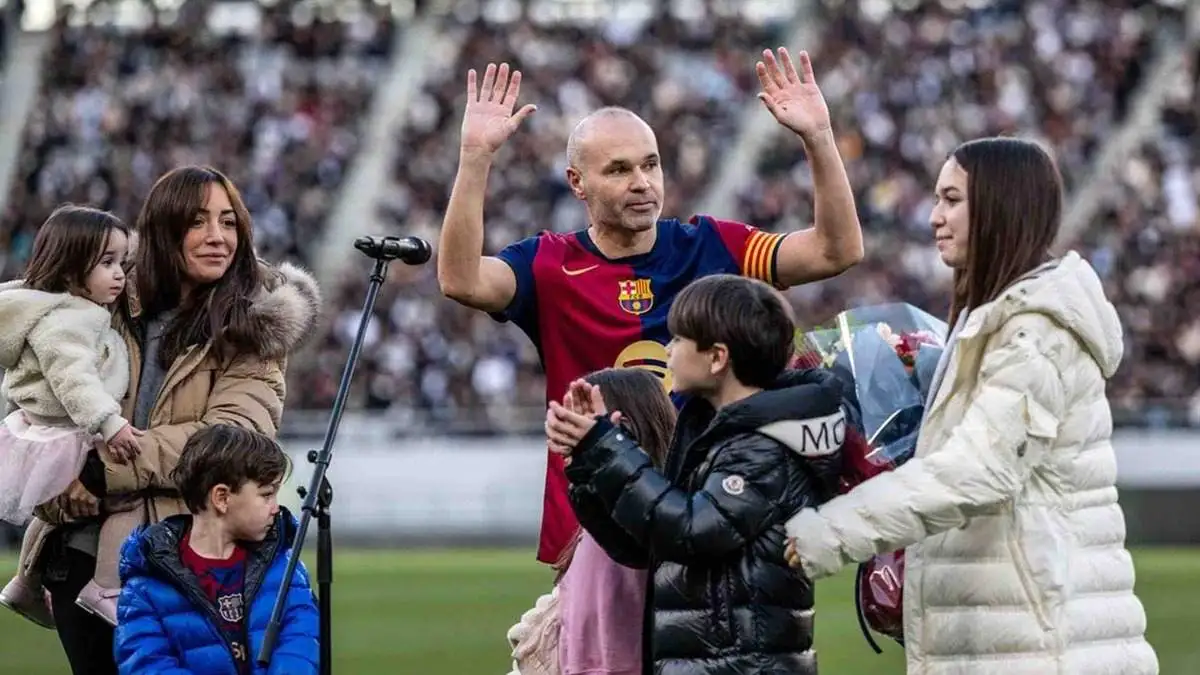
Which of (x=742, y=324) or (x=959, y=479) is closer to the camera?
(x=959, y=479)

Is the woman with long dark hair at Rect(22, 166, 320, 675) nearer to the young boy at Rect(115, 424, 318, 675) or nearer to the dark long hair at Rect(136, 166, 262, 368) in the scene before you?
the dark long hair at Rect(136, 166, 262, 368)

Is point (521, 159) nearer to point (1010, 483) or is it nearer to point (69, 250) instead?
point (69, 250)

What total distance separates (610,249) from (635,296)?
196mm

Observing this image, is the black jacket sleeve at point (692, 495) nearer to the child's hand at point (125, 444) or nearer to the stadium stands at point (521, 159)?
the child's hand at point (125, 444)

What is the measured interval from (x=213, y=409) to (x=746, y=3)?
27.7 metres

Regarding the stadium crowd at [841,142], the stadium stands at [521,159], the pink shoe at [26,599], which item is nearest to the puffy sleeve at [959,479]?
the pink shoe at [26,599]

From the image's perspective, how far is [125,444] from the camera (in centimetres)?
631

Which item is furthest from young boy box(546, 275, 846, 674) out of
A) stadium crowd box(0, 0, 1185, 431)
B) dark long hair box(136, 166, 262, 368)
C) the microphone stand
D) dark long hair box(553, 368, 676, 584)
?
stadium crowd box(0, 0, 1185, 431)

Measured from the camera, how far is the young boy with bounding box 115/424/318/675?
607 cm

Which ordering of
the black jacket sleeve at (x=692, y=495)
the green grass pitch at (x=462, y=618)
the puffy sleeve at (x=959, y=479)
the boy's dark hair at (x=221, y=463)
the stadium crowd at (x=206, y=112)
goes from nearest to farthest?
the puffy sleeve at (x=959, y=479) < the black jacket sleeve at (x=692, y=495) < the boy's dark hair at (x=221, y=463) < the green grass pitch at (x=462, y=618) < the stadium crowd at (x=206, y=112)

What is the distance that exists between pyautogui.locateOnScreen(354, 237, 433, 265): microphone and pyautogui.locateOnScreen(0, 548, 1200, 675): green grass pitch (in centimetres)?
566

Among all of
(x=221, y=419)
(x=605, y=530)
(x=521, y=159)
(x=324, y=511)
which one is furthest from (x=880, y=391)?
(x=521, y=159)

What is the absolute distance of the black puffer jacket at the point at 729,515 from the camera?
5480mm

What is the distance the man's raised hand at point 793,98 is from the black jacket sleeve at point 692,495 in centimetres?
129
